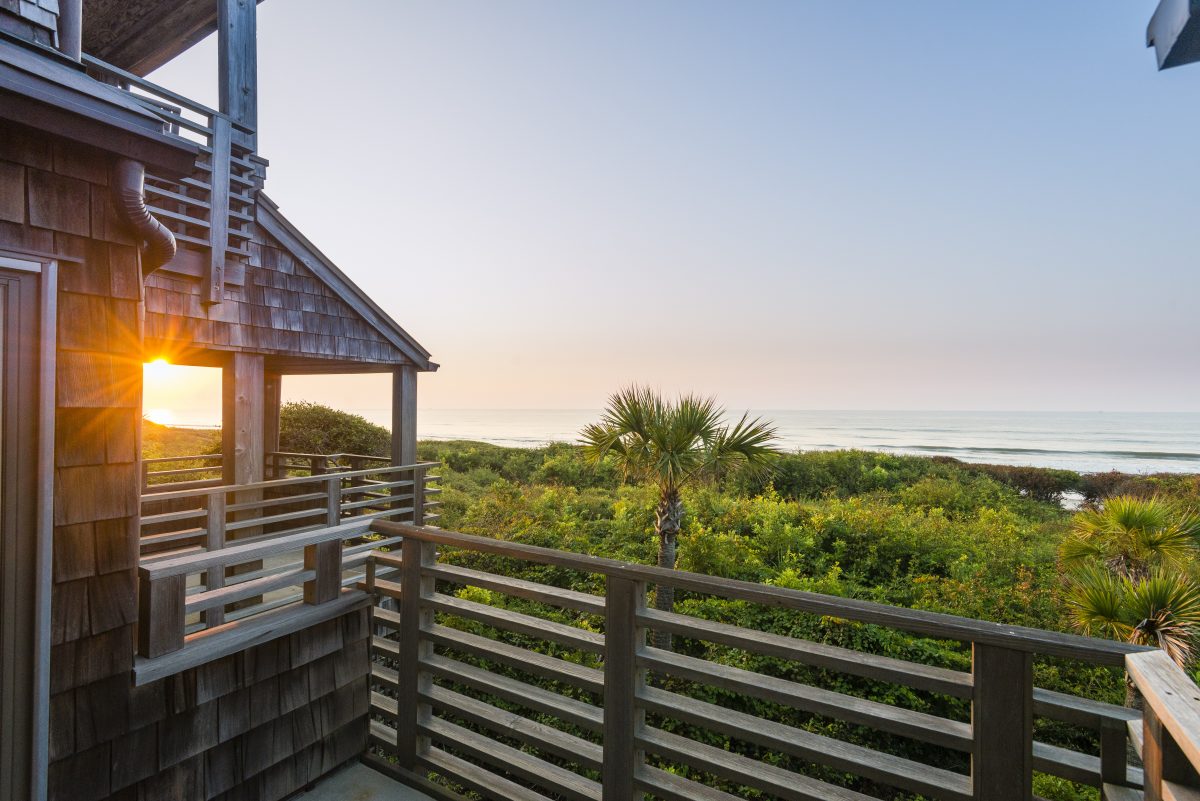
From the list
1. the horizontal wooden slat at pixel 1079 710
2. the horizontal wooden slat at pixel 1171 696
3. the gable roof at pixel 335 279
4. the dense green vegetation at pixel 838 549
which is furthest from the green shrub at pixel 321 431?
the horizontal wooden slat at pixel 1171 696

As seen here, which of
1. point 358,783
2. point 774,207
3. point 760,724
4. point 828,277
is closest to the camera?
point 760,724

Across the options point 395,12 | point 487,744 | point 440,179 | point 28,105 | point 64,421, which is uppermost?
point 395,12

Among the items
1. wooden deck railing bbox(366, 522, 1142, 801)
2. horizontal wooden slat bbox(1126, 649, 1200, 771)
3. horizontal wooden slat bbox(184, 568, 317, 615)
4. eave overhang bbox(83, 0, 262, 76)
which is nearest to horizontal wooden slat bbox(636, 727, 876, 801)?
wooden deck railing bbox(366, 522, 1142, 801)

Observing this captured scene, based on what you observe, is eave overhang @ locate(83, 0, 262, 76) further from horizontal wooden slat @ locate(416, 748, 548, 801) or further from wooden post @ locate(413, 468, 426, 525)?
horizontal wooden slat @ locate(416, 748, 548, 801)

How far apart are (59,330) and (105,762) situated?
1463mm

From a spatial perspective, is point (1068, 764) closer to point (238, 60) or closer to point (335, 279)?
point (335, 279)

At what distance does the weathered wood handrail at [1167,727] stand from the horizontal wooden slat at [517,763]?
173cm

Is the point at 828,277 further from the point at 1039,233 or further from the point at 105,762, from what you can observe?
the point at 105,762

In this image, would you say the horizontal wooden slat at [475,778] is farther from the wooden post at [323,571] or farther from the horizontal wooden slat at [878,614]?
the horizontal wooden slat at [878,614]

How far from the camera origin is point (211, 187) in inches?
193

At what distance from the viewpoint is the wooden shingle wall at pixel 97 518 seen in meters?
1.73

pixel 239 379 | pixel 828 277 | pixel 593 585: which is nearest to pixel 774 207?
pixel 828 277

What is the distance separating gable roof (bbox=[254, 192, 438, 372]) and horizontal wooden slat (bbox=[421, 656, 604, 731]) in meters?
4.81

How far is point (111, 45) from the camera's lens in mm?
5562
